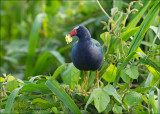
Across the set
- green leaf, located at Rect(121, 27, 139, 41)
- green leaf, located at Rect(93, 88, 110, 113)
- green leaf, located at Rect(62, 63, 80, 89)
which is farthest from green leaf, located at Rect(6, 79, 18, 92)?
green leaf, located at Rect(121, 27, 139, 41)

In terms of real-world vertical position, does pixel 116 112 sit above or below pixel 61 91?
below

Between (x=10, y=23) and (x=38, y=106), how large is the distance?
3.05m

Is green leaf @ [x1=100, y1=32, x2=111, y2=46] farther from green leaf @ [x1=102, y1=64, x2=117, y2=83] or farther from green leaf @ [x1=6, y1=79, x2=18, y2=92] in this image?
green leaf @ [x1=6, y1=79, x2=18, y2=92]

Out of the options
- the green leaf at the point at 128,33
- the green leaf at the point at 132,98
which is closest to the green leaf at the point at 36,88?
the green leaf at the point at 132,98

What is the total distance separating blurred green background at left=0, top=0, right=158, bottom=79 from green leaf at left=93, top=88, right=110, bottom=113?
131 cm

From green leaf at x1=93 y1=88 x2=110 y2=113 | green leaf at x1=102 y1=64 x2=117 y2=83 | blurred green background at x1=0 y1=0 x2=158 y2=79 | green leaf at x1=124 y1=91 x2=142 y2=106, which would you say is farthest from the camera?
blurred green background at x1=0 y1=0 x2=158 y2=79

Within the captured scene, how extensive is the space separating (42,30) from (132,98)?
280 cm

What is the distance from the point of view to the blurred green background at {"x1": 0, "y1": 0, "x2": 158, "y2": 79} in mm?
3521

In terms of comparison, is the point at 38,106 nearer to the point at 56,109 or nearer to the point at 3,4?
the point at 56,109

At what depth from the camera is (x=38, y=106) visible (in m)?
2.13

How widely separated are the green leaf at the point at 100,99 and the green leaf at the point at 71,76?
0.46 meters

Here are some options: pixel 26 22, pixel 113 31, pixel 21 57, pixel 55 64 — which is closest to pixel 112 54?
pixel 113 31

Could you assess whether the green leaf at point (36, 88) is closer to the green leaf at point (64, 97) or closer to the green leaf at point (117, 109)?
the green leaf at point (64, 97)

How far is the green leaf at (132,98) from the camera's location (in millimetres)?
1846
